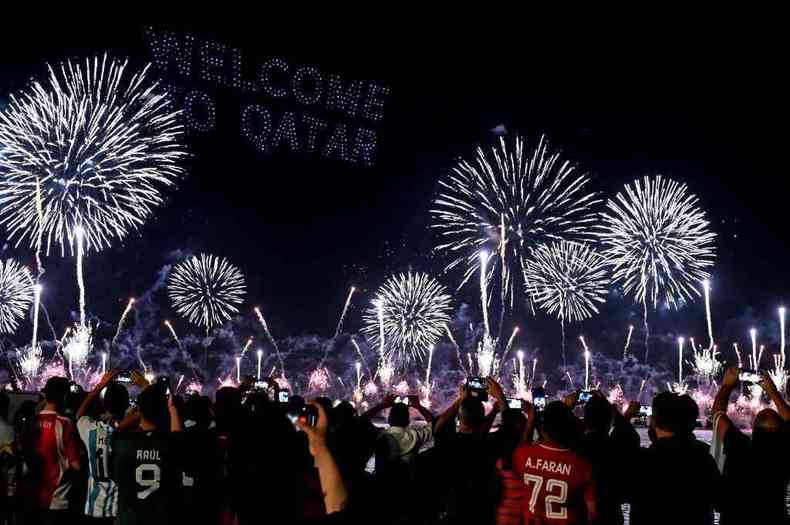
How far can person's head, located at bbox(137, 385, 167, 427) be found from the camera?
6.69 metres

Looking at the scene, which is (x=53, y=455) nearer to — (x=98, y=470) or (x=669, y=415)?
(x=98, y=470)

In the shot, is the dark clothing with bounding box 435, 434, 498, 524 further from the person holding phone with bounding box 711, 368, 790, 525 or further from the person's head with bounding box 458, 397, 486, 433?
the person holding phone with bounding box 711, 368, 790, 525

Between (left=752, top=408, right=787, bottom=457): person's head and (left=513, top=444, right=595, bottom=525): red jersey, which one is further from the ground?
(left=752, top=408, right=787, bottom=457): person's head

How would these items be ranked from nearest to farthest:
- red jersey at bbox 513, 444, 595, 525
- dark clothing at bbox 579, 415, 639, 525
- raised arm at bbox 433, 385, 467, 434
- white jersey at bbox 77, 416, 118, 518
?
1. red jersey at bbox 513, 444, 595, 525
2. dark clothing at bbox 579, 415, 639, 525
3. raised arm at bbox 433, 385, 467, 434
4. white jersey at bbox 77, 416, 118, 518

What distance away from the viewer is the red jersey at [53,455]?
8602 millimetres

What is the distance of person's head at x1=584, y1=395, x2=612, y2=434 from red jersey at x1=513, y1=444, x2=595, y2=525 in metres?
1.32

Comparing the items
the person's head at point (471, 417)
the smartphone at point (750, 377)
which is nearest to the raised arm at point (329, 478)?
the person's head at point (471, 417)

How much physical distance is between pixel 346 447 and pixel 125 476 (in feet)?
6.45

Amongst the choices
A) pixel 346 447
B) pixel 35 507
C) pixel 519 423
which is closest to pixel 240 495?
pixel 346 447

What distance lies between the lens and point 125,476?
6625 mm

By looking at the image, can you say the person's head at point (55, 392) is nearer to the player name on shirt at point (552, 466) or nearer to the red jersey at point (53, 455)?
the red jersey at point (53, 455)

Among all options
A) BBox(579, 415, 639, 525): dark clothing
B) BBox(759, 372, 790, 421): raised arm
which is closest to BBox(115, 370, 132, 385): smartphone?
BBox(579, 415, 639, 525): dark clothing

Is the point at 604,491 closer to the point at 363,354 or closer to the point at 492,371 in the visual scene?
the point at 492,371

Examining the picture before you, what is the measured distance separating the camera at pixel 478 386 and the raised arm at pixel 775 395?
2.66m
